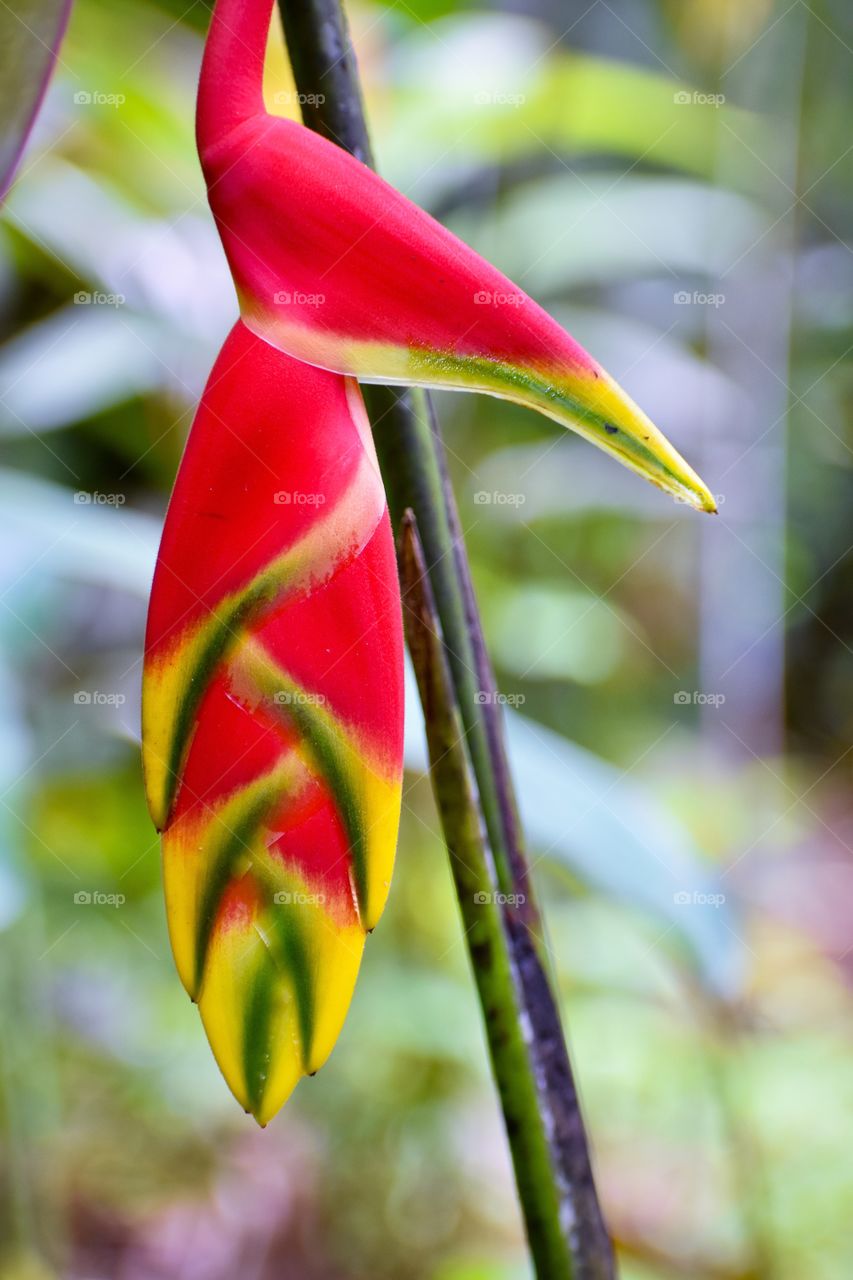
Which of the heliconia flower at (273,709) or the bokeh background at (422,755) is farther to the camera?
the bokeh background at (422,755)

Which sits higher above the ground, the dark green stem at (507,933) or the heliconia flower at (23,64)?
the heliconia flower at (23,64)

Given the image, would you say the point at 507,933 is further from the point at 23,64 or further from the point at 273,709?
the point at 23,64

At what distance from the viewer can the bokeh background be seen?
2.23 ft

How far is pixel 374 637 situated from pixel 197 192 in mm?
919

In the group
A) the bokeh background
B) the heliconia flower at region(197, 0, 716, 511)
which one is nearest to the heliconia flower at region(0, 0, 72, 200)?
the heliconia flower at region(197, 0, 716, 511)

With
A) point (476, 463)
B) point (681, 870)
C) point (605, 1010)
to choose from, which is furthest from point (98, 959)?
point (681, 870)

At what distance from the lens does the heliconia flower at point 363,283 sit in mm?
159

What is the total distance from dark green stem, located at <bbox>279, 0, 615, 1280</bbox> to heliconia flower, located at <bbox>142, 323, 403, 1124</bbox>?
0.10 ft

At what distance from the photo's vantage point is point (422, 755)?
0.50 metres

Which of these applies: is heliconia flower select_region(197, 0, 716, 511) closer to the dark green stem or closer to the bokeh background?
the dark green stem

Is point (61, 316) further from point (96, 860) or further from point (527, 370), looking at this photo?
point (527, 370)

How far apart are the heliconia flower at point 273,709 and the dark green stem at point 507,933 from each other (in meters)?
0.03

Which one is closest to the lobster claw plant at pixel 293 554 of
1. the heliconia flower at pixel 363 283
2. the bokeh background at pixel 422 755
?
the heliconia flower at pixel 363 283

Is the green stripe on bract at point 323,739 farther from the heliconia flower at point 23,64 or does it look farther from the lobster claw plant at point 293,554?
the heliconia flower at point 23,64
